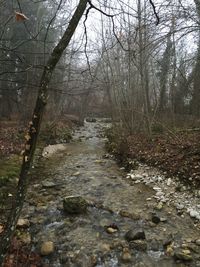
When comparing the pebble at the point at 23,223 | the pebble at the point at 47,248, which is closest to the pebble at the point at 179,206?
the pebble at the point at 47,248

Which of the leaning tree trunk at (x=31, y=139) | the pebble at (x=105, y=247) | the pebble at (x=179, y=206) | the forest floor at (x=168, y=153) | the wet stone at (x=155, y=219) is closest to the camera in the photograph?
the leaning tree trunk at (x=31, y=139)

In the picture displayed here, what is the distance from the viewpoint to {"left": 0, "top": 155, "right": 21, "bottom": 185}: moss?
7351mm

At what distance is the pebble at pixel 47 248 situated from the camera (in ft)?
14.5

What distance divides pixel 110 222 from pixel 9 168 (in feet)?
12.9

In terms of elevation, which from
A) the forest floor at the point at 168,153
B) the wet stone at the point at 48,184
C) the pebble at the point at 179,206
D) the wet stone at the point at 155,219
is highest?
the forest floor at the point at 168,153

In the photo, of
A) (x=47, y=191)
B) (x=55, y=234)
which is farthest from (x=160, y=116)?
(x=55, y=234)

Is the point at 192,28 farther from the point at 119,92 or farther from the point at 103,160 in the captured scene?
the point at 119,92

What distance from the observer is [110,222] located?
18.0 feet

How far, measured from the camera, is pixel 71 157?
10.9 meters

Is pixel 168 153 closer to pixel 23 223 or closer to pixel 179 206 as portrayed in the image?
pixel 179 206

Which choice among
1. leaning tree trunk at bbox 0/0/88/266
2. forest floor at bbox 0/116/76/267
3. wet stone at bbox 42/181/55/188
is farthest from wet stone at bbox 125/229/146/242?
wet stone at bbox 42/181/55/188

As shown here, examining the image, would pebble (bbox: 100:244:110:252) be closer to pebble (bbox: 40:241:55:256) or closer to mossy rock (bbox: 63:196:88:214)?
pebble (bbox: 40:241:55:256)

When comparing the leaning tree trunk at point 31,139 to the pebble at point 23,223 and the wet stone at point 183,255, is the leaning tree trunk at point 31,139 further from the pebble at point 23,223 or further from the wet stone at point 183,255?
the wet stone at point 183,255

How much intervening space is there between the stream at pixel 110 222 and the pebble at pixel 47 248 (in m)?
0.07
